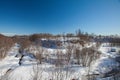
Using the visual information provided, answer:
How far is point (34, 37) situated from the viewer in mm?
31375

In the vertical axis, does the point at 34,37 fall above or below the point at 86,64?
above

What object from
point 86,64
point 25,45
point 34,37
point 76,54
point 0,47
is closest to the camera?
point 86,64

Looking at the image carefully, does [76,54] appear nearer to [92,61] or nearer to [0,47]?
[92,61]

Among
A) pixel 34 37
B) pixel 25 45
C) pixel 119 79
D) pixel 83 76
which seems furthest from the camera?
pixel 34 37

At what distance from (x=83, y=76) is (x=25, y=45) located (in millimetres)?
11382

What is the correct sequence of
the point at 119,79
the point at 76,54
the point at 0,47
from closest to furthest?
the point at 119,79 → the point at 76,54 → the point at 0,47

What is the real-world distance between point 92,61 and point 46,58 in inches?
136

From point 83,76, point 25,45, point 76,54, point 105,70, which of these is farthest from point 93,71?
point 25,45

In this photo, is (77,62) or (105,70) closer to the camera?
(105,70)

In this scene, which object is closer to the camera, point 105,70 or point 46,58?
point 105,70

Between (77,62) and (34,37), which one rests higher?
(34,37)

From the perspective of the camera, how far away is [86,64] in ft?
37.2

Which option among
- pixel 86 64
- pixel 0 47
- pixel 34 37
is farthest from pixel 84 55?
pixel 34 37

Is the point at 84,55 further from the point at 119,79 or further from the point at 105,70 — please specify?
the point at 119,79
